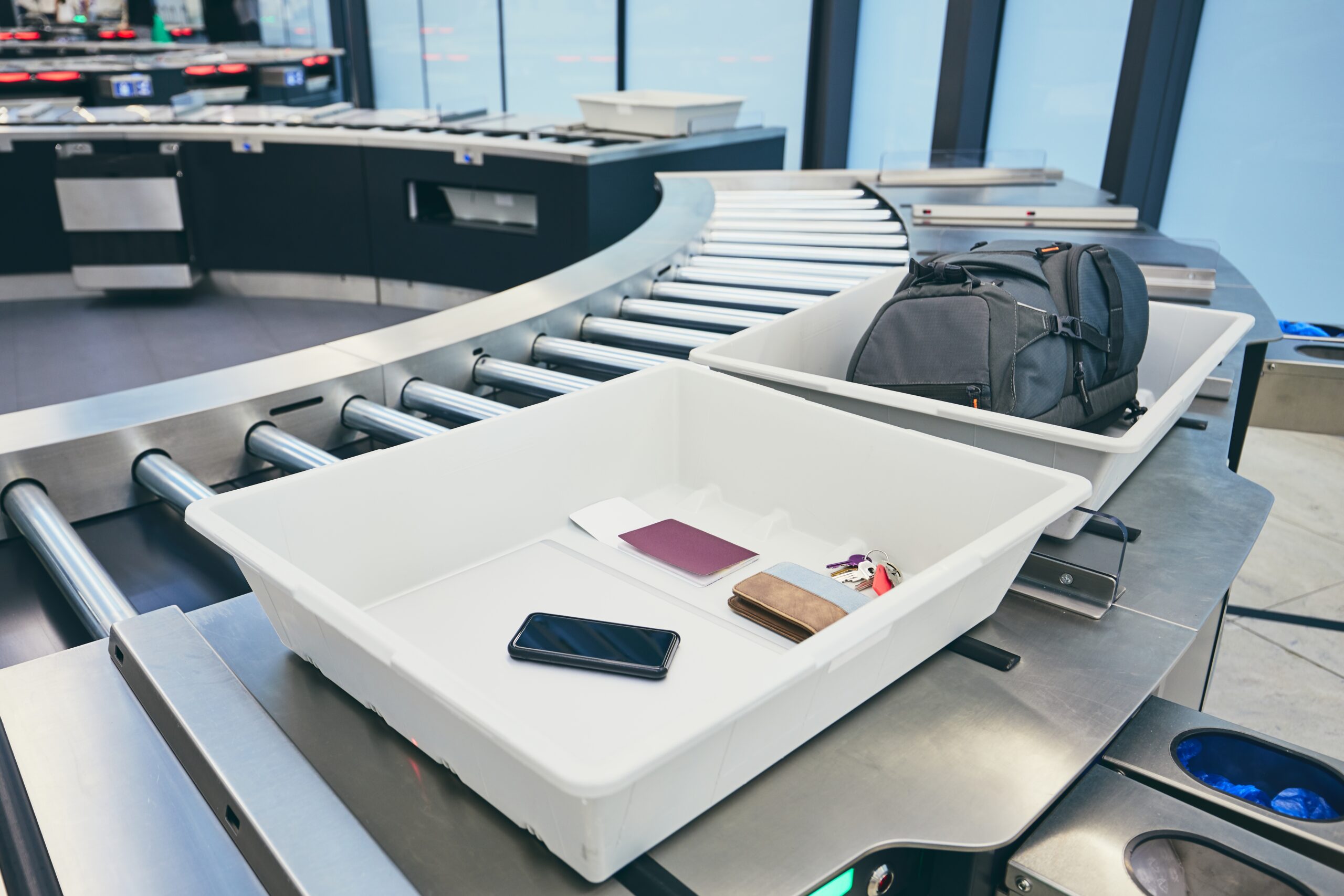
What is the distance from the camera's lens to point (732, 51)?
206 inches

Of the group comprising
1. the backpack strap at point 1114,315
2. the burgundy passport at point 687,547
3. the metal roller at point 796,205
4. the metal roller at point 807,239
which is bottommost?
the burgundy passport at point 687,547

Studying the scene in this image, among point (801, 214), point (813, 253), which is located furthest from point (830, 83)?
point (813, 253)

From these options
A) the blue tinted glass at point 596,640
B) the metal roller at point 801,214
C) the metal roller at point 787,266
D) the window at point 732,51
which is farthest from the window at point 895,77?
the blue tinted glass at point 596,640

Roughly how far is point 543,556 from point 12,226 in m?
4.26

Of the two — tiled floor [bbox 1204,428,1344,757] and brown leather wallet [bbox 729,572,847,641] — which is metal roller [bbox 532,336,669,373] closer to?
brown leather wallet [bbox 729,572,847,641]

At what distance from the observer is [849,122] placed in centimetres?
495

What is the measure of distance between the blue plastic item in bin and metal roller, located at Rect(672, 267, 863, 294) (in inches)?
44.9

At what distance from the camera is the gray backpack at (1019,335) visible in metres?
1.11

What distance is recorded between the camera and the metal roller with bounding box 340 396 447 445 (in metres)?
1.24

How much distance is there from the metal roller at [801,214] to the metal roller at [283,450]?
4.85ft

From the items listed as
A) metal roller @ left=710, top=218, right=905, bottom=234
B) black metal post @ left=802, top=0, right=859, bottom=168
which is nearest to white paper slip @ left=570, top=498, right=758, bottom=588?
metal roller @ left=710, top=218, right=905, bottom=234

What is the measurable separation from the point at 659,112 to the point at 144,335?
91.2 inches

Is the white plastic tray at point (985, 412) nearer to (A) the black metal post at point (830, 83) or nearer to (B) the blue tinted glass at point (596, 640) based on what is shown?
(B) the blue tinted glass at point (596, 640)

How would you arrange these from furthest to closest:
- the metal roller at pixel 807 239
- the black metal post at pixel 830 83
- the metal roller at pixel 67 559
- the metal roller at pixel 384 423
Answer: the black metal post at pixel 830 83 → the metal roller at pixel 807 239 → the metal roller at pixel 384 423 → the metal roller at pixel 67 559
